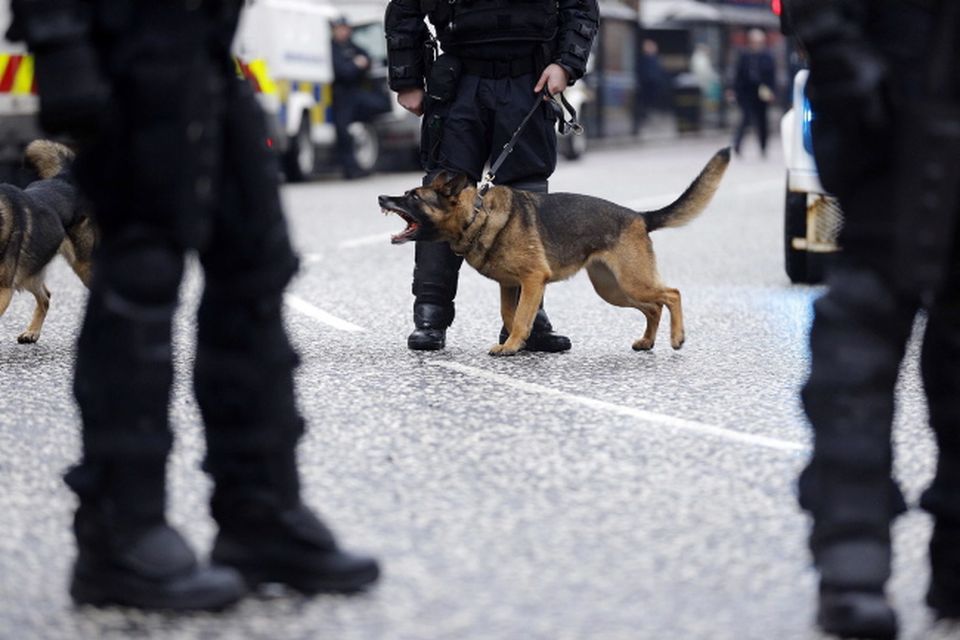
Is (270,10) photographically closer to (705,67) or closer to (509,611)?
(509,611)

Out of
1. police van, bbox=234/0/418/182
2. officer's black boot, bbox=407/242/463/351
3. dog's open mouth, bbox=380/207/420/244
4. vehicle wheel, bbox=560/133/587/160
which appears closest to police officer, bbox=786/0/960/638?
dog's open mouth, bbox=380/207/420/244

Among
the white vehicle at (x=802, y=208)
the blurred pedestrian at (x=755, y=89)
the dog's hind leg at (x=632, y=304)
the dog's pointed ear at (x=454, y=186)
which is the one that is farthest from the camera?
the blurred pedestrian at (x=755, y=89)

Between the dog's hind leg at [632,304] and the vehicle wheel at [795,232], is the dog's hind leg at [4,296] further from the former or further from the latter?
the vehicle wheel at [795,232]

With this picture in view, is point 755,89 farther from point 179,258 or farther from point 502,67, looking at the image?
point 179,258

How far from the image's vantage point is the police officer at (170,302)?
10.6 feet

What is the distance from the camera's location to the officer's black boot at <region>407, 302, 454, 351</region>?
24.4ft

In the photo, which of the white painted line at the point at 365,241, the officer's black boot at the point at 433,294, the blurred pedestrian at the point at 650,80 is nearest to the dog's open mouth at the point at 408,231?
the officer's black boot at the point at 433,294

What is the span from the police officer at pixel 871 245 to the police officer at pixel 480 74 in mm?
4056

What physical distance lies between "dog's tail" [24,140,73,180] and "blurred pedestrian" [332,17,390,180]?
47.1 ft

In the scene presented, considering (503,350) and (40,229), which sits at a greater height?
(40,229)

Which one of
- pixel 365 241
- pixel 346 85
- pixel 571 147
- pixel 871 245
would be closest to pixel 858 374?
pixel 871 245

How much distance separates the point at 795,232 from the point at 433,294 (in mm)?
3125

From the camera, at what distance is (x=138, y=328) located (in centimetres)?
333

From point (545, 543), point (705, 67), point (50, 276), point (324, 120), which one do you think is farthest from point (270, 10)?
point (705, 67)
